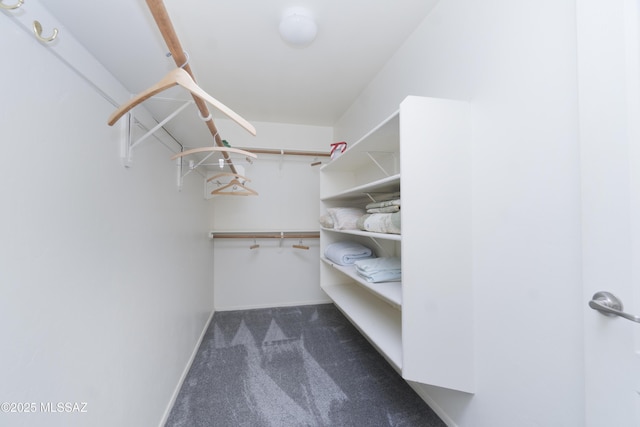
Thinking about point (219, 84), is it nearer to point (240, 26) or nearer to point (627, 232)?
point (240, 26)

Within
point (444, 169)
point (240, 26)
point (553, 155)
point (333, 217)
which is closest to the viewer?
point (553, 155)

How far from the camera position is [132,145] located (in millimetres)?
1048

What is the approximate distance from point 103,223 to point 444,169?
141 centimetres

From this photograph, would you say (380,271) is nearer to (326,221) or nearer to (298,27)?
(326,221)

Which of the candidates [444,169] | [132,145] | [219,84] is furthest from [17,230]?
[219,84]

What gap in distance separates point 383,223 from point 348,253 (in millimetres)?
661

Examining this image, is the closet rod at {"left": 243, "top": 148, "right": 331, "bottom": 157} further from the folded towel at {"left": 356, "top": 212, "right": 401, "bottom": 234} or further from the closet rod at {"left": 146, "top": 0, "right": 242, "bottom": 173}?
the closet rod at {"left": 146, "top": 0, "right": 242, "bottom": 173}

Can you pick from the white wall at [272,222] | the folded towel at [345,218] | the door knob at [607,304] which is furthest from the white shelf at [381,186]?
the white wall at [272,222]

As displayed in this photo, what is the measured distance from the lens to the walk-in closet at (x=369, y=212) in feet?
2.07

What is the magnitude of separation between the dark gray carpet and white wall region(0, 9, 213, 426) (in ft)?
1.24

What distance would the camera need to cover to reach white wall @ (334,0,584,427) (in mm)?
785

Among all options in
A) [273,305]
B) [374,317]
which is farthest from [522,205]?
[273,305]

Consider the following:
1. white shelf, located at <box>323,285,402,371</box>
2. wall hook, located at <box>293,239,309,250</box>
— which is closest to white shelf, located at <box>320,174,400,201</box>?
white shelf, located at <box>323,285,402,371</box>

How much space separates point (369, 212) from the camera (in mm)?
1630
